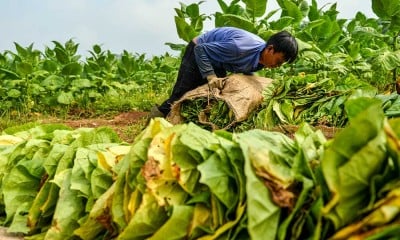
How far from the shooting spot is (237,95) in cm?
481

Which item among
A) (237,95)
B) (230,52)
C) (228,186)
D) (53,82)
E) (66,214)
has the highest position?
(228,186)

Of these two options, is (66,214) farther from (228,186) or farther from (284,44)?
(284,44)

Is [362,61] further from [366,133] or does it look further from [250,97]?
[366,133]

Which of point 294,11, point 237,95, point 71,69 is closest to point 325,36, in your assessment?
point 294,11

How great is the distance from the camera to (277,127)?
432cm

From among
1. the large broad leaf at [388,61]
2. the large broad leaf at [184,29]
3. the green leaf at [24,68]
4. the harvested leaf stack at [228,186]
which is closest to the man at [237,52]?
the large broad leaf at [388,61]

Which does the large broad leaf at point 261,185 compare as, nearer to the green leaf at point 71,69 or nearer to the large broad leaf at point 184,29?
the large broad leaf at point 184,29

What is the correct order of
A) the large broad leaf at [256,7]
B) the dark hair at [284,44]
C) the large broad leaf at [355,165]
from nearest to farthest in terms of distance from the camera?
the large broad leaf at [355,165], the dark hair at [284,44], the large broad leaf at [256,7]

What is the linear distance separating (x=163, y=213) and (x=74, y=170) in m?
0.65

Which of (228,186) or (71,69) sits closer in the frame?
(228,186)

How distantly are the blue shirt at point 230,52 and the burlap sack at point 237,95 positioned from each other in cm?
18

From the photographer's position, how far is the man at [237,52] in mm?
5020

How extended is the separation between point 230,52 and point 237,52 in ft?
0.22

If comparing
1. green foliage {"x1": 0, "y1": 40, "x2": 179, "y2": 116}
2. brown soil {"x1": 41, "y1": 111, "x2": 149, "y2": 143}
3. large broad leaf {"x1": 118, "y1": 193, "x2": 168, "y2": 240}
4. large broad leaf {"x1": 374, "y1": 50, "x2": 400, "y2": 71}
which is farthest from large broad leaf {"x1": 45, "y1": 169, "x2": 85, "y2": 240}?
green foliage {"x1": 0, "y1": 40, "x2": 179, "y2": 116}
